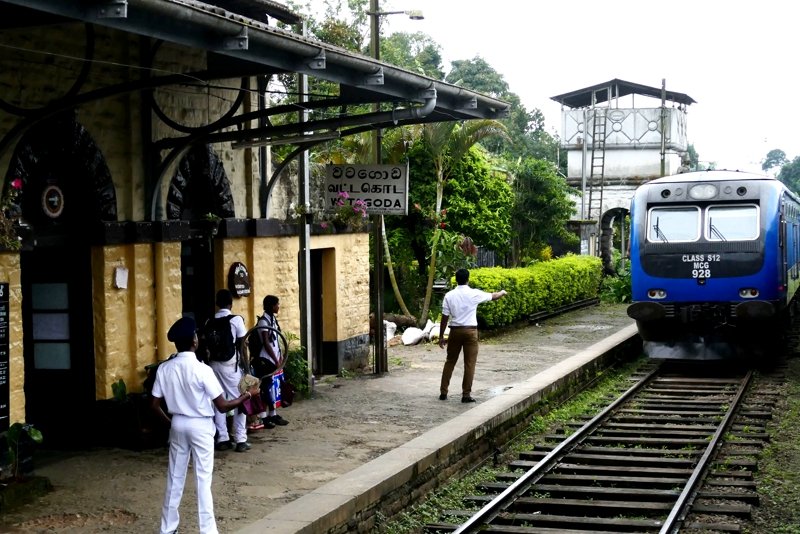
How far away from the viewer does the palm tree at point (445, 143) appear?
2231cm

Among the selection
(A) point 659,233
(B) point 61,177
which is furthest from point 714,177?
(B) point 61,177

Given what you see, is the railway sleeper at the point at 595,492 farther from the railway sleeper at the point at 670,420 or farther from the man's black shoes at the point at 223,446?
the railway sleeper at the point at 670,420

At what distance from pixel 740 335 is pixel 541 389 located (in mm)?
5016

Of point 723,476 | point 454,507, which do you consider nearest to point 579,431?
point 723,476

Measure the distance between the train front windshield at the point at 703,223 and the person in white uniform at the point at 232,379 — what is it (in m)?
8.51

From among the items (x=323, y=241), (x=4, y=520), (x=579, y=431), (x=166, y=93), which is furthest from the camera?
(x=323, y=241)

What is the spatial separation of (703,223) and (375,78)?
7.98 m

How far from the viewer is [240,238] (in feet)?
42.3

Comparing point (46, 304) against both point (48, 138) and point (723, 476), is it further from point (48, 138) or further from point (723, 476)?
point (723, 476)

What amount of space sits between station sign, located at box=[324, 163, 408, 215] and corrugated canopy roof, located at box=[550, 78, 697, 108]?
1142 inches

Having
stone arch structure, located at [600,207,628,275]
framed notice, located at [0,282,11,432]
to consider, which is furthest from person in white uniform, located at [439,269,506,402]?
stone arch structure, located at [600,207,628,275]

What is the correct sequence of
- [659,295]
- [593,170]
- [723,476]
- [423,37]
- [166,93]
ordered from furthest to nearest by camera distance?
1. [423,37]
2. [593,170]
3. [659,295]
4. [166,93]
5. [723,476]

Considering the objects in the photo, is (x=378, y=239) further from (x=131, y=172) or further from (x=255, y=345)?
(x=131, y=172)

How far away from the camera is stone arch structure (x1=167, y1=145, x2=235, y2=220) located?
11648 millimetres
